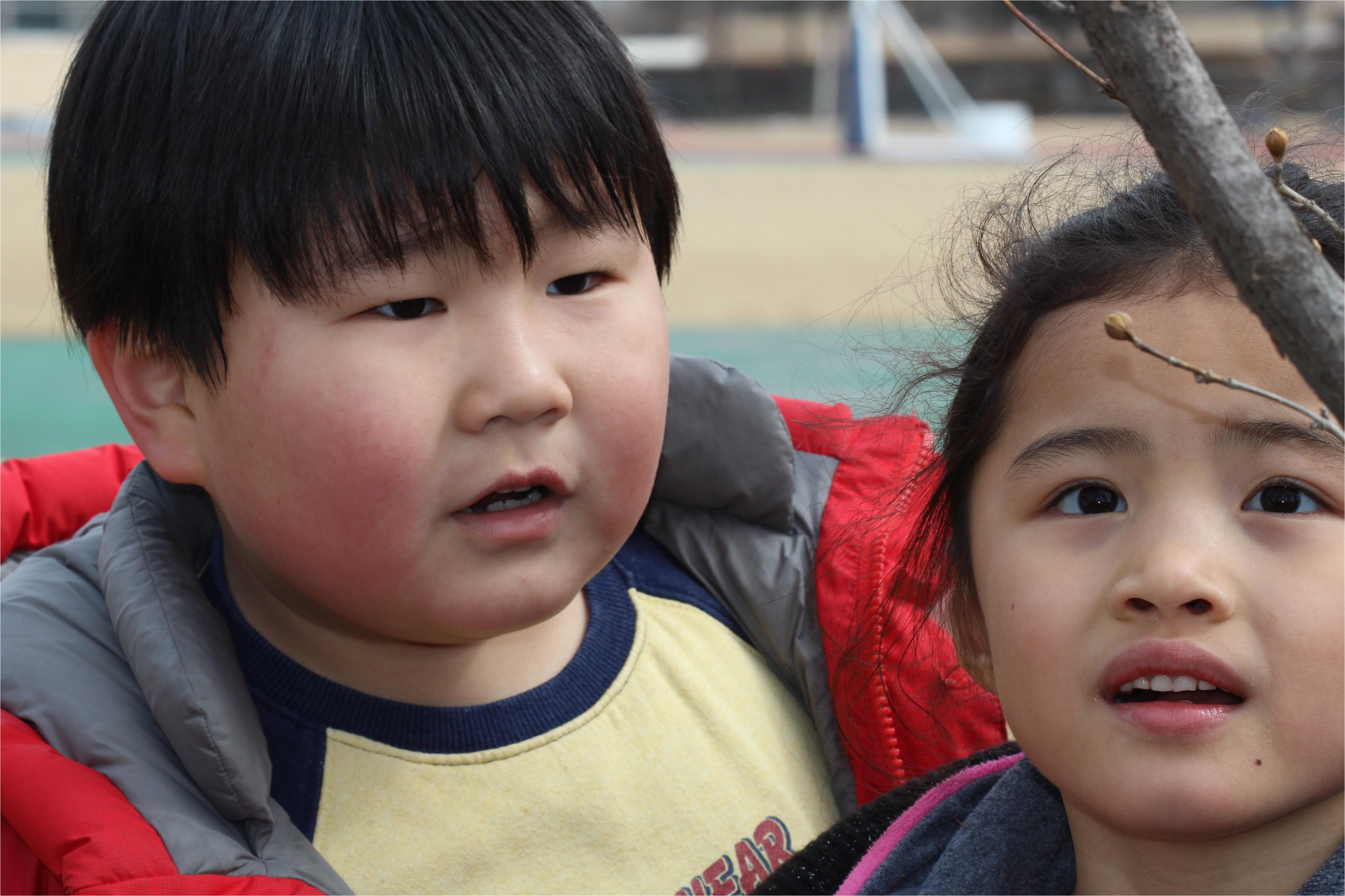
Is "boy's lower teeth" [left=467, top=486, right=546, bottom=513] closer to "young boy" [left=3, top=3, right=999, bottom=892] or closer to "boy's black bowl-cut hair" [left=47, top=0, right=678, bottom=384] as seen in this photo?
"young boy" [left=3, top=3, right=999, bottom=892]

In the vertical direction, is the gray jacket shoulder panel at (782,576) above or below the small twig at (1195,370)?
below

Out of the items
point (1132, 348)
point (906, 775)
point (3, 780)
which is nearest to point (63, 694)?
point (3, 780)

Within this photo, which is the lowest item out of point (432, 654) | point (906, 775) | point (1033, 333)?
point (906, 775)

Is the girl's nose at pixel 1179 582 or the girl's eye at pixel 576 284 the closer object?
the girl's nose at pixel 1179 582

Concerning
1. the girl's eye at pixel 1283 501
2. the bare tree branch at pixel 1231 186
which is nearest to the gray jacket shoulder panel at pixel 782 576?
the girl's eye at pixel 1283 501

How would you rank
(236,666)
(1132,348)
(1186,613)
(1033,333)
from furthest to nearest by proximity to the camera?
(236,666) < (1033,333) < (1132,348) < (1186,613)

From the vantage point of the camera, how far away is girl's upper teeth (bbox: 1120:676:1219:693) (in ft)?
2.91

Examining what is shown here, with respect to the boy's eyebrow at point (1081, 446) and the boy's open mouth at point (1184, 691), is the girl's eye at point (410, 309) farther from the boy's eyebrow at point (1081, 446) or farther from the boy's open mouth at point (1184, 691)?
the boy's open mouth at point (1184, 691)

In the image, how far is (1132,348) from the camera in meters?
0.98

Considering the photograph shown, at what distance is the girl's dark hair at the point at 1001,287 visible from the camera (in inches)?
41.1

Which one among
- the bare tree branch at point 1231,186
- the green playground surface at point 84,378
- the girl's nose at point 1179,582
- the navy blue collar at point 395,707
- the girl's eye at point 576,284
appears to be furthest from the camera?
the green playground surface at point 84,378

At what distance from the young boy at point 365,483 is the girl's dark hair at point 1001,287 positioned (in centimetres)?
20

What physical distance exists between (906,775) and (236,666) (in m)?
0.69

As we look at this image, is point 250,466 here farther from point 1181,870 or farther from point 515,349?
point 1181,870
